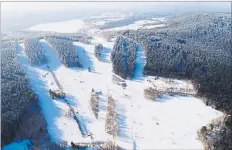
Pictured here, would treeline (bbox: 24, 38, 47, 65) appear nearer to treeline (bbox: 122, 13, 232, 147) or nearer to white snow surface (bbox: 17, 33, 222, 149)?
white snow surface (bbox: 17, 33, 222, 149)

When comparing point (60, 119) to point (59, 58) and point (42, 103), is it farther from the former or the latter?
point (59, 58)

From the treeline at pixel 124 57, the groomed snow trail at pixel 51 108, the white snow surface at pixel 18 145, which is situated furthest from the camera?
the treeline at pixel 124 57

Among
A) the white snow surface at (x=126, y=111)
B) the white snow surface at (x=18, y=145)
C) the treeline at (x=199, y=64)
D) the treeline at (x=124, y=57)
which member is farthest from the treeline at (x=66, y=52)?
the white snow surface at (x=18, y=145)

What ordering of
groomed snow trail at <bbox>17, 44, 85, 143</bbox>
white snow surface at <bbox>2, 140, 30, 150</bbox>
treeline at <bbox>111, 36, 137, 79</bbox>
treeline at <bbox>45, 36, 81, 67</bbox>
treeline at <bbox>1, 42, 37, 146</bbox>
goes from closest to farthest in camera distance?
white snow surface at <bbox>2, 140, 30, 150</bbox>
treeline at <bbox>1, 42, 37, 146</bbox>
groomed snow trail at <bbox>17, 44, 85, 143</bbox>
treeline at <bbox>111, 36, 137, 79</bbox>
treeline at <bbox>45, 36, 81, 67</bbox>

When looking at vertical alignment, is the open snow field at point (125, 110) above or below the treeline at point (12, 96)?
below

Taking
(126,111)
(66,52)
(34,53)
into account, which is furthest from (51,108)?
(34,53)

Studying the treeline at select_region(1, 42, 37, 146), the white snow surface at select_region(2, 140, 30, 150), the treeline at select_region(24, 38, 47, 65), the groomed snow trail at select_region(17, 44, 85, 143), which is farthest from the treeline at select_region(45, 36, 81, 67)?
the white snow surface at select_region(2, 140, 30, 150)

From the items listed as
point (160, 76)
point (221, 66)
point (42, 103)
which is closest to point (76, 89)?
point (42, 103)

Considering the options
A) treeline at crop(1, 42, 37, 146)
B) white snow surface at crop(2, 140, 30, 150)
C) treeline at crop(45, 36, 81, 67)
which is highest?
treeline at crop(45, 36, 81, 67)

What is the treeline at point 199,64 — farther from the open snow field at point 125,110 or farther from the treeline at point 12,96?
the treeline at point 12,96
